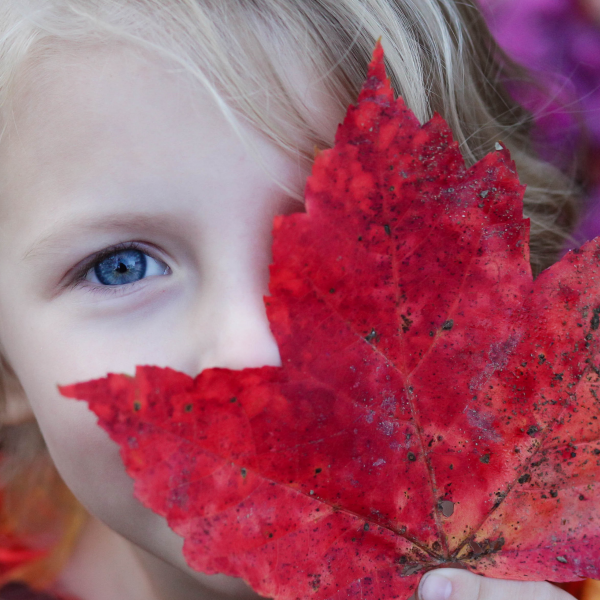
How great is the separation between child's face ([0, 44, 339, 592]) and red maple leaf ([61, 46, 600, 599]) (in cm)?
12

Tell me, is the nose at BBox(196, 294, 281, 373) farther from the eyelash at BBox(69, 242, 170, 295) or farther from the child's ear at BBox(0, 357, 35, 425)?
the child's ear at BBox(0, 357, 35, 425)

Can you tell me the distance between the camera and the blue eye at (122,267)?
24.3 inches

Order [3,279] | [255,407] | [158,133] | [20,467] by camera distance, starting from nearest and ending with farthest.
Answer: [255,407]
[158,133]
[3,279]
[20,467]

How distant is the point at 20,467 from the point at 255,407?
1.19 m

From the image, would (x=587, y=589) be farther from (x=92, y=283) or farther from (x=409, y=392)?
(x=92, y=283)

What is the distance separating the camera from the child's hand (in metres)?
0.40

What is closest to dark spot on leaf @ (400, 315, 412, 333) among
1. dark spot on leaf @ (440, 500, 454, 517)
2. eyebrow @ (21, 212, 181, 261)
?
dark spot on leaf @ (440, 500, 454, 517)

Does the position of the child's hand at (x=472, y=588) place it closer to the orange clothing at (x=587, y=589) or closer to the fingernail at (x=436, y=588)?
the fingernail at (x=436, y=588)

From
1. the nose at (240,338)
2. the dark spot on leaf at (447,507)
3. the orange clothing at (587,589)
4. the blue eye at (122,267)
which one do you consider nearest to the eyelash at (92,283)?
the blue eye at (122,267)

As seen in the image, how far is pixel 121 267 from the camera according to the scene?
626 mm

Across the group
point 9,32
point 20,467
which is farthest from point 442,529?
point 20,467

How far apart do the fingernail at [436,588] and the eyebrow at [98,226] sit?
0.39 metres

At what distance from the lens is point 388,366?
16.1 inches

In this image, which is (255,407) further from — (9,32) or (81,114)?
(9,32)
